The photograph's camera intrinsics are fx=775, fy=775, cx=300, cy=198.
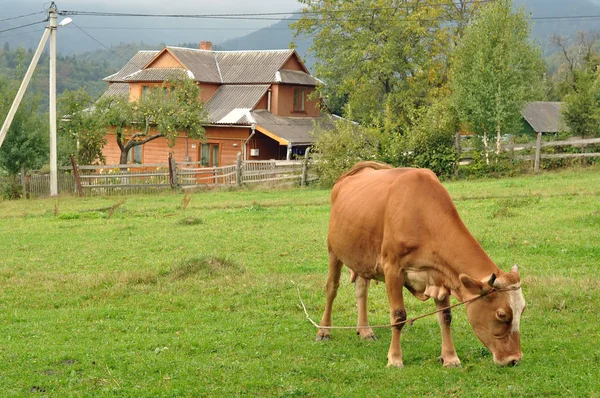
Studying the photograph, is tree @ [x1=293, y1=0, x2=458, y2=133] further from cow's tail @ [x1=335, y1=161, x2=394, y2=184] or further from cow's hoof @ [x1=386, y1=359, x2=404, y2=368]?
cow's hoof @ [x1=386, y1=359, x2=404, y2=368]

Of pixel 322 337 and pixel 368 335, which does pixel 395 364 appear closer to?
pixel 368 335

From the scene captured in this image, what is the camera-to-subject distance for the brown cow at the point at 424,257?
6.68 metres

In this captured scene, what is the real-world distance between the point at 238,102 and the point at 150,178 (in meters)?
11.4

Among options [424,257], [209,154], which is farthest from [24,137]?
[424,257]

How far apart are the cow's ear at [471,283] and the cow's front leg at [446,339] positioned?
→ 64 centimetres

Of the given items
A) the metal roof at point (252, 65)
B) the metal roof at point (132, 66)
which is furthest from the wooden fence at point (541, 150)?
the metal roof at point (132, 66)

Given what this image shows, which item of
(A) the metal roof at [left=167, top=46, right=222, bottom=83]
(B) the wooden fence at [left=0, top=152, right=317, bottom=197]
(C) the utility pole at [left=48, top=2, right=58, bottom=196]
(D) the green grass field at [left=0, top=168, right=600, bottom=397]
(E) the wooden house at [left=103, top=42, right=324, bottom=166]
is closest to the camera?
(D) the green grass field at [left=0, top=168, right=600, bottom=397]

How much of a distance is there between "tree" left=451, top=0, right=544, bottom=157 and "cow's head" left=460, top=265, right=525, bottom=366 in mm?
26154

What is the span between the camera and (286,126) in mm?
44125

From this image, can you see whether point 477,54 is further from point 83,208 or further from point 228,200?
point 83,208

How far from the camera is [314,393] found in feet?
22.0

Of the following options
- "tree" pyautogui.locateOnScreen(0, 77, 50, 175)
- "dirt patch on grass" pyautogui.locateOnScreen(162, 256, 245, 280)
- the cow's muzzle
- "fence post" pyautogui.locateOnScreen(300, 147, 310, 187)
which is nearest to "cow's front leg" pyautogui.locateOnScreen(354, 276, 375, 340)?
the cow's muzzle

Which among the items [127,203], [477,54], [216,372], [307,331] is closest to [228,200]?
[127,203]

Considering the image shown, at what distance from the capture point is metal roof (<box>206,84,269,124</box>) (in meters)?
43.5
